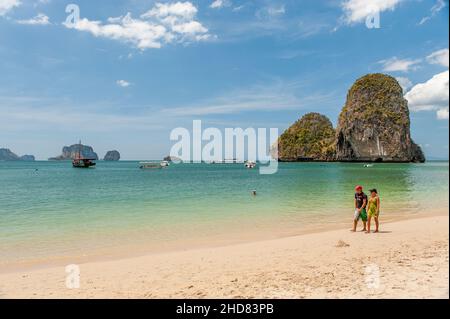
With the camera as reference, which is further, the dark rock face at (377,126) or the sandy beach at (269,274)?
the dark rock face at (377,126)

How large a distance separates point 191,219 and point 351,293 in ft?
47.2

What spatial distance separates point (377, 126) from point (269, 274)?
178 m

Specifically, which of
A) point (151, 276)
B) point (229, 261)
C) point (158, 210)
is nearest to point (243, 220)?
point (158, 210)

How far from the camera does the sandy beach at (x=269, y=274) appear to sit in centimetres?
707

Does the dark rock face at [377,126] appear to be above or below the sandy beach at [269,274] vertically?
above

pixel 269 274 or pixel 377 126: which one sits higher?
pixel 377 126

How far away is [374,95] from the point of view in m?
181

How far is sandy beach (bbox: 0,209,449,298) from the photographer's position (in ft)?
23.2

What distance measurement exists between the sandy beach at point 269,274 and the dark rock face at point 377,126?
167743mm

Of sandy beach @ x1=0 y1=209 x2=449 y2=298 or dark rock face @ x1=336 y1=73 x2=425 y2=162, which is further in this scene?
dark rock face @ x1=336 y1=73 x2=425 y2=162

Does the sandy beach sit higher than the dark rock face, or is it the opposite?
the dark rock face

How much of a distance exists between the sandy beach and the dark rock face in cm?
16774

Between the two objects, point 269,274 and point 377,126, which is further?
point 377,126

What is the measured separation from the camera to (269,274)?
8.57 metres
